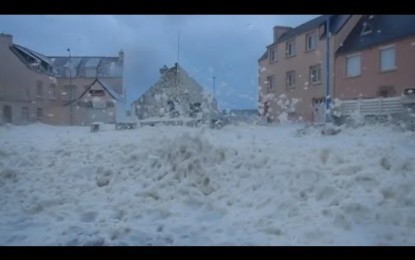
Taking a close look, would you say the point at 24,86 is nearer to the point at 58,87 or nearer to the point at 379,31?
the point at 58,87

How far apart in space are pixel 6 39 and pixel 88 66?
497 mm

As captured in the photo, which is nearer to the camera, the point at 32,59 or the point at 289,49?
the point at 32,59

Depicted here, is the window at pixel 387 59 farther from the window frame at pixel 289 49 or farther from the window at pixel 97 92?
the window at pixel 97 92

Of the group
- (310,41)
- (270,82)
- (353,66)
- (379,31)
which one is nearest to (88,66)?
(270,82)

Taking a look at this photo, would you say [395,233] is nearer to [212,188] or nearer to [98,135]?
[212,188]

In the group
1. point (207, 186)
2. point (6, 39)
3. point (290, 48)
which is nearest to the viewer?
point (6, 39)

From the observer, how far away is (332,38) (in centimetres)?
260

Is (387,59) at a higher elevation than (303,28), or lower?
lower

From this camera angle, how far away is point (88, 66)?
264cm

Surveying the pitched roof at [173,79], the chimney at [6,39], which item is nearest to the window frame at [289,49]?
the pitched roof at [173,79]

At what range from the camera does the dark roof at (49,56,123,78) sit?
259 centimetres

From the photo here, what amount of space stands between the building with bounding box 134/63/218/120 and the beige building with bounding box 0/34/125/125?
18 centimetres

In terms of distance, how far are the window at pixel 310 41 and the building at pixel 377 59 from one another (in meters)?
0.17
